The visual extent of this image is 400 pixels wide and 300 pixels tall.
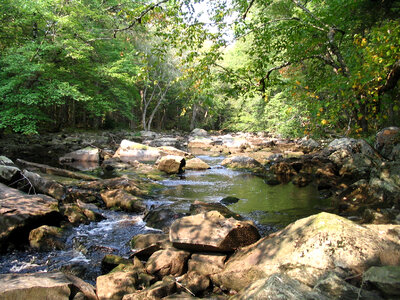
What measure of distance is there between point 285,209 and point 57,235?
558 cm

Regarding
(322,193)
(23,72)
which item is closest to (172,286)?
(322,193)

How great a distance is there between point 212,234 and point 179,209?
2.87 meters

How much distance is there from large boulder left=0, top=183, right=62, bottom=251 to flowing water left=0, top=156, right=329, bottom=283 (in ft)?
1.15

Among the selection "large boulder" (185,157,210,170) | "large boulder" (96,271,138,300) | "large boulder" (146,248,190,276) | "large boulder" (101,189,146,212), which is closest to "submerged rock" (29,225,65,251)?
"large boulder" (96,271,138,300)

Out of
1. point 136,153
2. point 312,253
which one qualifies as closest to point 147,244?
point 312,253

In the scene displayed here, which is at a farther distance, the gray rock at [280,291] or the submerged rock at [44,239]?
the submerged rock at [44,239]

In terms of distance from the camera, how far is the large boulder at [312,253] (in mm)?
2889

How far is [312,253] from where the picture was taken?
121 inches

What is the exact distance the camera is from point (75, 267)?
13.9ft

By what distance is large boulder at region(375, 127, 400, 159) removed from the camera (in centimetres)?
Result: 906

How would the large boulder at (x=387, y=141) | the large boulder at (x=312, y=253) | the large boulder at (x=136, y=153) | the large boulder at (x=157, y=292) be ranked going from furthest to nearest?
the large boulder at (x=136, y=153) → the large boulder at (x=387, y=141) → the large boulder at (x=157, y=292) → the large boulder at (x=312, y=253)

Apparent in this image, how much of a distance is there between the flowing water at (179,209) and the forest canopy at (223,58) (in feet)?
7.68

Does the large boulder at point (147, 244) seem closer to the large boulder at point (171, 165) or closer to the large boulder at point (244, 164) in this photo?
the large boulder at point (171, 165)

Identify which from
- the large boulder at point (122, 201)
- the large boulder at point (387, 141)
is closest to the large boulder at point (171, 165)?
the large boulder at point (122, 201)
